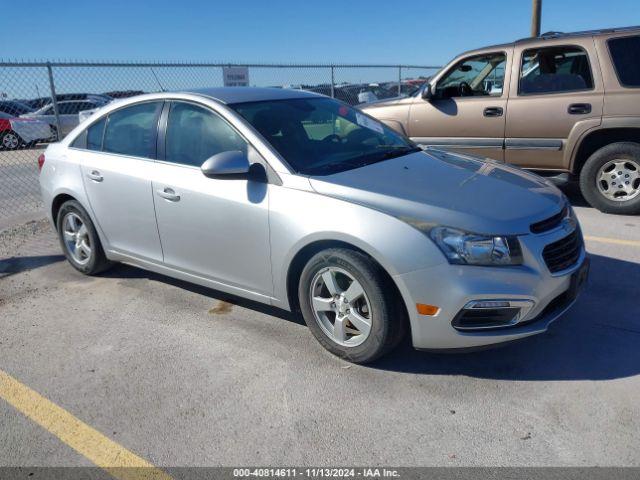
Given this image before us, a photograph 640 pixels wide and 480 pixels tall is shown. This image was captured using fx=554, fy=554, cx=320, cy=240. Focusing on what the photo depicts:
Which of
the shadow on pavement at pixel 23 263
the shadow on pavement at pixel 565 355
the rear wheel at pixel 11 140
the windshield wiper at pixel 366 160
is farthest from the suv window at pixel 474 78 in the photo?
the rear wheel at pixel 11 140

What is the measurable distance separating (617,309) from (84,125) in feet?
14.6

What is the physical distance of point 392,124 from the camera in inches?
290

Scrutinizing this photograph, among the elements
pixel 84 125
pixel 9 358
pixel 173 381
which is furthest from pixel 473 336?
pixel 84 125

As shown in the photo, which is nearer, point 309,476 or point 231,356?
point 309,476

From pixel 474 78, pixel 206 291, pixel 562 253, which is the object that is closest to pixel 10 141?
pixel 474 78

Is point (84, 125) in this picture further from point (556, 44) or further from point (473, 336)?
point (556, 44)

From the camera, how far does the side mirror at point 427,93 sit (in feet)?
23.1

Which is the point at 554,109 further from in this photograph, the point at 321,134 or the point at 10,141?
the point at 10,141

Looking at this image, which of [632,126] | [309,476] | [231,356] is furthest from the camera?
[632,126]

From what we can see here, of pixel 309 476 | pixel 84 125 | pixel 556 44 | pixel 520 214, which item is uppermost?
pixel 556 44

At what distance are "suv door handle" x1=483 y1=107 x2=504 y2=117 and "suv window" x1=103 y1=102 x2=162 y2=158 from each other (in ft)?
13.3

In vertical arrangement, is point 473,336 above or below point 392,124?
below

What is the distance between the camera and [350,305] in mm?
3174

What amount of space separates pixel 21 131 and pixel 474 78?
46.7 feet
